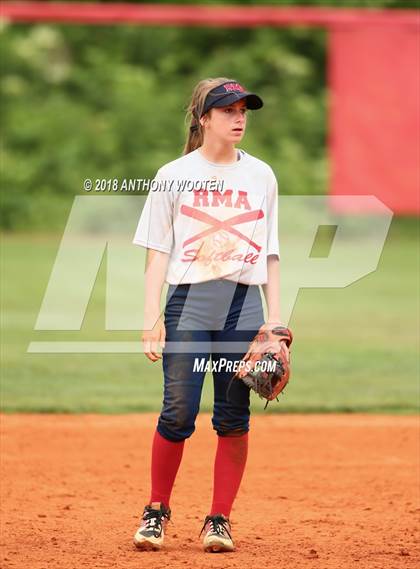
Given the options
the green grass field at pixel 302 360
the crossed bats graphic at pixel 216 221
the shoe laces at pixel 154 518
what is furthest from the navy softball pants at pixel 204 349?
the green grass field at pixel 302 360

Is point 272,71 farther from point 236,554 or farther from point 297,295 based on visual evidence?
point 236,554

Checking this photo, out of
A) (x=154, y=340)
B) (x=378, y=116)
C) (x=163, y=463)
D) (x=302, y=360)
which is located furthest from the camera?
(x=378, y=116)

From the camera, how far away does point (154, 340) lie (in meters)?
4.48

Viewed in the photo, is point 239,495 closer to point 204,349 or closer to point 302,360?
point 204,349

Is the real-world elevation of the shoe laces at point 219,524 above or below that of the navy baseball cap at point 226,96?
below

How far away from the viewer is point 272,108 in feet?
66.1

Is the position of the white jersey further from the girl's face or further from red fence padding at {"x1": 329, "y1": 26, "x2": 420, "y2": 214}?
red fence padding at {"x1": 329, "y1": 26, "x2": 420, "y2": 214}

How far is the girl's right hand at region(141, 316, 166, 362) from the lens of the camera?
446cm

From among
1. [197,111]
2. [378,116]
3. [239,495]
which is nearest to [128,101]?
[378,116]

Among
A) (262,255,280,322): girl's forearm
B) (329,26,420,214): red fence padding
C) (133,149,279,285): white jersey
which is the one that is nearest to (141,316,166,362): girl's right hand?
(133,149,279,285): white jersey

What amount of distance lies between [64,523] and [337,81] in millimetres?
11813

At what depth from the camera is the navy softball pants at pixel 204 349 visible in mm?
4457

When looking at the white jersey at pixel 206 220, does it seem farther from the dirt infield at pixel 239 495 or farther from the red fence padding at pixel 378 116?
the red fence padding at pixel 378 116

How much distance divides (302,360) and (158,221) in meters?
5.62
